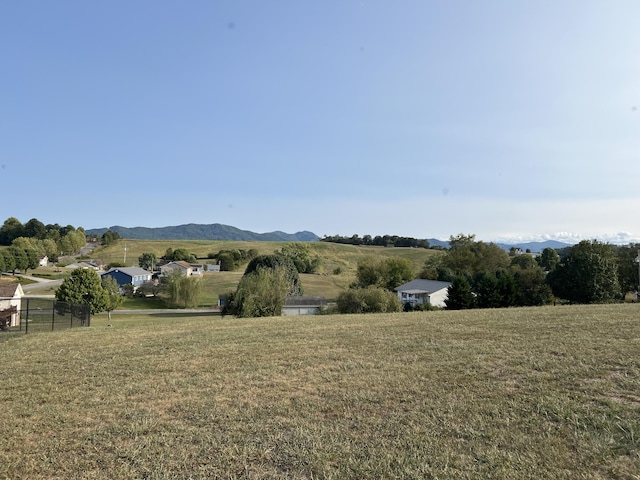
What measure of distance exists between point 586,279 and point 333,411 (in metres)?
40.8

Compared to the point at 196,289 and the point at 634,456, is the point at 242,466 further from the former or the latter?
the point at 196,289

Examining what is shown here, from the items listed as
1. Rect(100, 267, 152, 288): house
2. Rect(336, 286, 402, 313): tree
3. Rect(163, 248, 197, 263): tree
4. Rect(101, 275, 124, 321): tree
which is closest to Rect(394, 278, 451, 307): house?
Rect(336, 286, 402, 313): tree

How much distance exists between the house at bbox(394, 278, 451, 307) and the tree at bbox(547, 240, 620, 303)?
36.2ft

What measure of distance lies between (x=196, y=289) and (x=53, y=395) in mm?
46408

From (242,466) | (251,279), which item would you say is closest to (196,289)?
(251,279)

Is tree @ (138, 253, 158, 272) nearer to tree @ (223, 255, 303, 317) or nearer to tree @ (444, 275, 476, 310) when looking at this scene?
tree @ (223, 255, 303, 317)

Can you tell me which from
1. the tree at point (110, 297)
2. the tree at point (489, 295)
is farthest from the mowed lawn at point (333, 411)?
the tree at point (110, 297)

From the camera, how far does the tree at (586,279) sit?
3681 centimetres

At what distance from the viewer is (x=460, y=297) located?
117 feet

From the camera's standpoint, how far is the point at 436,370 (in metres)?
6.58

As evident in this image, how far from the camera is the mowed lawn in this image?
351 cm

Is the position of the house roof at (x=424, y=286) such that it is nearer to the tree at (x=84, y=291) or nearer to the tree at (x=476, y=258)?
the tree at (x=476, y=258)

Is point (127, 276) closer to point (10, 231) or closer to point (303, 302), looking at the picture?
point (303, 302)

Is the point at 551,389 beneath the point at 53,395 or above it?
above
